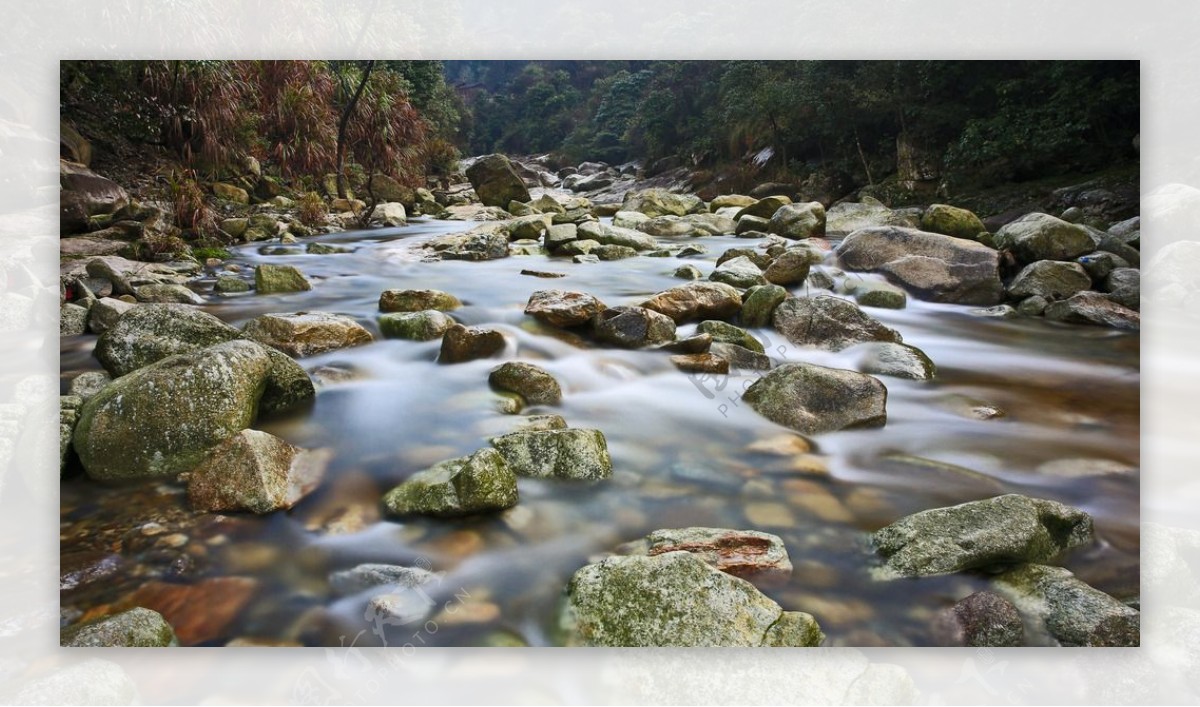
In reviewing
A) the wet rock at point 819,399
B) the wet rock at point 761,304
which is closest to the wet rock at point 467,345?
the wet rock at point 819,399

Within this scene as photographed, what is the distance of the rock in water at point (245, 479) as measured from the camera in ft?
6.80

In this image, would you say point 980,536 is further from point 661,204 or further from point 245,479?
point 661,204

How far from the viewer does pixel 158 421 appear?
223 cm

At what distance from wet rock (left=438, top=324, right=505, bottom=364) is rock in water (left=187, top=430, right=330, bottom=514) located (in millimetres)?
976

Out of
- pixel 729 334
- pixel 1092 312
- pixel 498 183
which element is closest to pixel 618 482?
pixel 729 334

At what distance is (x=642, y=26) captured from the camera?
10.8 feet

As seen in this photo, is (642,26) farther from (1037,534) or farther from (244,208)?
(244,208)

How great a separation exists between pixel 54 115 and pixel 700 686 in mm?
3229

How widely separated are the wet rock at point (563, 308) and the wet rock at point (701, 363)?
51cm

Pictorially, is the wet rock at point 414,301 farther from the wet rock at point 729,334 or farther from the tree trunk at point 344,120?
the tree trunk at point 344,120

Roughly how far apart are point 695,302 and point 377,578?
2.31 metres

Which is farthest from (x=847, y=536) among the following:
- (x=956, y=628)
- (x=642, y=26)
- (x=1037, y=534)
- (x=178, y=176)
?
(x=178, y=176)

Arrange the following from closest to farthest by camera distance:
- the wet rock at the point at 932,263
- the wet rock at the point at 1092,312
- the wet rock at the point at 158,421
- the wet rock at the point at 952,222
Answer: the wet rock at the point at 158,421 < the wet rock at the point at 1092,312 < the wet rock at the point at 932,263 < the wet rock at the point at 952,222

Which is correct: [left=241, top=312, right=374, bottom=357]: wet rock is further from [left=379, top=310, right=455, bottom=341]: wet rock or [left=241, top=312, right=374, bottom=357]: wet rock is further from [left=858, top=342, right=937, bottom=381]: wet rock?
[left=858, top=342, right=937, bottom=381]: wet rock
